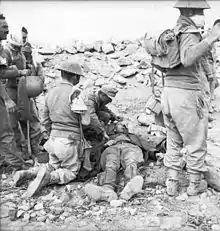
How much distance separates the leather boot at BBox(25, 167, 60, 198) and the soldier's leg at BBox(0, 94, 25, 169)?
2.93 ft

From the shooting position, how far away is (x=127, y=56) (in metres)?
11.3

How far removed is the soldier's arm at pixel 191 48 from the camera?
4133 mm

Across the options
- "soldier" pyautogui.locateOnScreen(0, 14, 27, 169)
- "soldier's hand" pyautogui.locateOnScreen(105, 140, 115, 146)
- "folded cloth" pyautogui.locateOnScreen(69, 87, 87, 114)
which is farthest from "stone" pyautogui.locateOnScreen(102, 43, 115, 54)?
"folded cloth" pyautogui.locateOnScreen(69, 87, 87, 114)

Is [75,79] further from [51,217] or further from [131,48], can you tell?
[131,48]

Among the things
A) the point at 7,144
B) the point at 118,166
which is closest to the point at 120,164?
the point at 118,166

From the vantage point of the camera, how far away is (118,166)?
17.3ft

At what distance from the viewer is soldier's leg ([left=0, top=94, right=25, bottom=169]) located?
552 cm

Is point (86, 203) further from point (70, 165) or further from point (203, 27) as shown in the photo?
point (203, 27)

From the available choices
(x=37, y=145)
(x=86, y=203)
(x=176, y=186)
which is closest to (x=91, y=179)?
(x=86, y=203)

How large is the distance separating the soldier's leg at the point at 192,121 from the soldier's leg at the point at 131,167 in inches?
27.2

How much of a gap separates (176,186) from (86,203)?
→ 1151mm

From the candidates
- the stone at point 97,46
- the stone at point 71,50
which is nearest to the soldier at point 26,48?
the stone at point 71,50

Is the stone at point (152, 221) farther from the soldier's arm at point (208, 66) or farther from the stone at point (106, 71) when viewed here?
the stone at point (106, 71)

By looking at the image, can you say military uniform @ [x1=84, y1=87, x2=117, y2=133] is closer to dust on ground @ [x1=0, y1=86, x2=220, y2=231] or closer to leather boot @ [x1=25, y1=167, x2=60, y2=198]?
dust on ground @ [x1=0, y1=86, x2=220, y2=231]
